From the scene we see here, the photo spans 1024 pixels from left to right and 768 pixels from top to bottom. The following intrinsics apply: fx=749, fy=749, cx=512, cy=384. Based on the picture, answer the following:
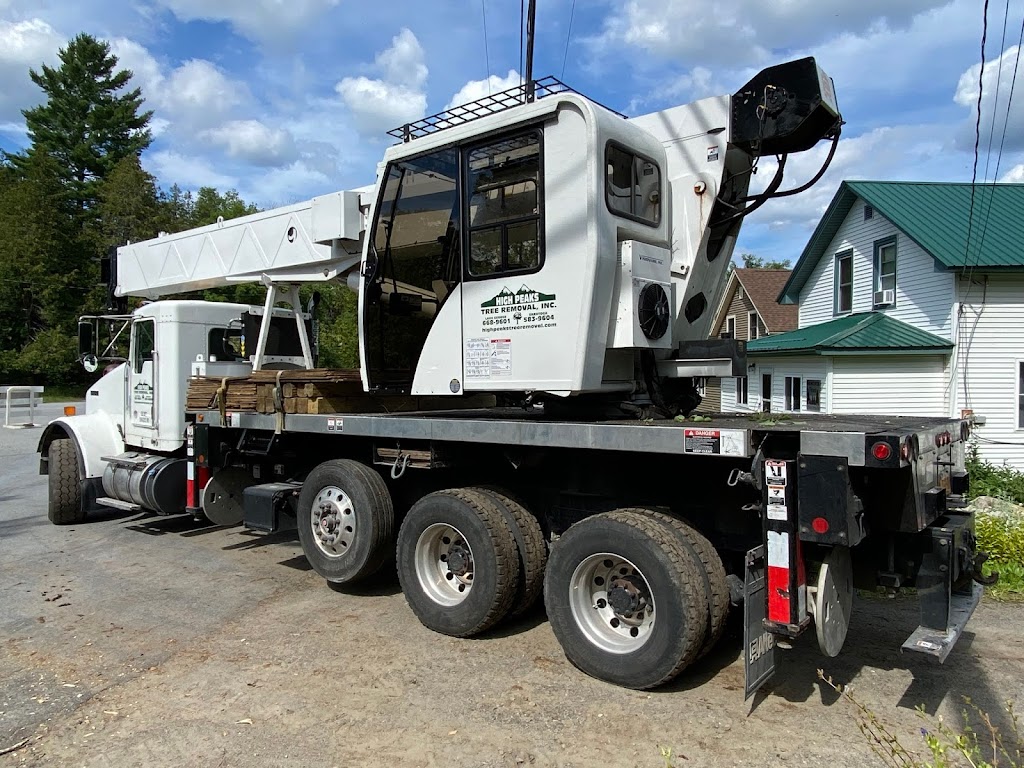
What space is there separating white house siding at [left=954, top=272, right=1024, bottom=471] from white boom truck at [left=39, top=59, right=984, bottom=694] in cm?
1178

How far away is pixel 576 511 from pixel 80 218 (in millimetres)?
49315

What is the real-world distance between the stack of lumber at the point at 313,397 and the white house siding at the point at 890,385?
11939mm

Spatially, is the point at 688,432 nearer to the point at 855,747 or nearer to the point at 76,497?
the point at 855,747

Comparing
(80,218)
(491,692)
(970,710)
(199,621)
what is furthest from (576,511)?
(80,218)

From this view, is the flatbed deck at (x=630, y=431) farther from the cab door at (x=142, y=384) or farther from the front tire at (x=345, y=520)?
the cab door at (x=142, y=384)

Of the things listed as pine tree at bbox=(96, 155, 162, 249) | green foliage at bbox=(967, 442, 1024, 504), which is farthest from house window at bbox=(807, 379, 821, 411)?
pine tree at bbox=(96, 155, 162, 249)

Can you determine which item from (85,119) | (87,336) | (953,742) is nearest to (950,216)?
(953,742)

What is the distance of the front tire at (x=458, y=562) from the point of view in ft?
16.6

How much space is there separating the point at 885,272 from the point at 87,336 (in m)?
16.7

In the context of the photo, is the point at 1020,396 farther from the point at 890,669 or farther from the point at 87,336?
the point at 87,336

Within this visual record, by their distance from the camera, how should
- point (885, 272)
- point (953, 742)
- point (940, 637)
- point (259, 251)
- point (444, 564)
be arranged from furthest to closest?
point (885, 272), point (259, 251), point (444, 564), point (940, 637), point (953, 742)

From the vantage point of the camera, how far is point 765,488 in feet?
13.0

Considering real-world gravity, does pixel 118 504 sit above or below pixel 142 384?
below

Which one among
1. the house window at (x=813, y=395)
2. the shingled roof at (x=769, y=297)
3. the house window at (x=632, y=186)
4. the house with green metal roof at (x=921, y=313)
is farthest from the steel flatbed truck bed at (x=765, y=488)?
the shingled roof at (x=769, y=297)
